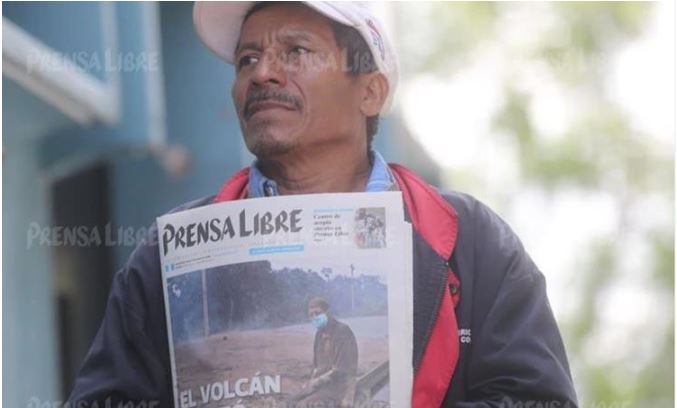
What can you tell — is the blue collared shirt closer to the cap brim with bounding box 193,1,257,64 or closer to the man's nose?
the man's nose

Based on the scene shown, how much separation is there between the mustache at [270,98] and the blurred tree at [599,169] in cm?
1460

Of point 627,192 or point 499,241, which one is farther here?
point 627,192

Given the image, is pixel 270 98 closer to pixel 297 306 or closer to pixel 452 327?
pixel 297 306

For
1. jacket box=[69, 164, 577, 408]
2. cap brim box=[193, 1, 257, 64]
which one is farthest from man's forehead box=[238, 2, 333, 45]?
jacket box=[69, 164, 577, 408]

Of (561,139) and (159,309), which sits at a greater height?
(561,139)

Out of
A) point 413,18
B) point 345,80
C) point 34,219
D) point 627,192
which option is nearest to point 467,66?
point 413,18

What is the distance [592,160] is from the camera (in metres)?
19.2

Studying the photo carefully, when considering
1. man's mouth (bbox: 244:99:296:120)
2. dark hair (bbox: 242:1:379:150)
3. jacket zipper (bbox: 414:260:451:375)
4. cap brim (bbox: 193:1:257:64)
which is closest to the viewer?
jacket zipper (bbox: 414:260:451:375)

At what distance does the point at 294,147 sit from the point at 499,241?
0.49 meters

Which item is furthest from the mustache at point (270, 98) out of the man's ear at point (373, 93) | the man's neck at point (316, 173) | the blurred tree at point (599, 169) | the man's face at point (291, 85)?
the blurred tree at point (599, 169)

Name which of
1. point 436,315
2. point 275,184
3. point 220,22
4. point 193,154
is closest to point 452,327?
point 436,315

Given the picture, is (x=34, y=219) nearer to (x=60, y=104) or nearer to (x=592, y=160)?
(x=60, y=104)

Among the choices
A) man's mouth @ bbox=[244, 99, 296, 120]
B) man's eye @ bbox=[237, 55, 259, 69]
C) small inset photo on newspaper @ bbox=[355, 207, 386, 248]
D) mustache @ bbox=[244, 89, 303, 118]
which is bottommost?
small inset photo on newspaper @ bbox=[355, 207, 386, 248]

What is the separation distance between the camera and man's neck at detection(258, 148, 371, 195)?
4.26 metres
